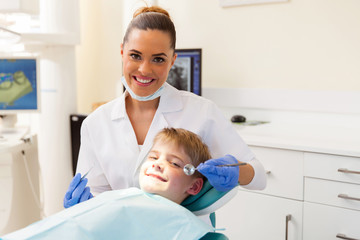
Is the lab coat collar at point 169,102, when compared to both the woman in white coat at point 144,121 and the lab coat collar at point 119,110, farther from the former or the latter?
the lab coat collar at point 119,110

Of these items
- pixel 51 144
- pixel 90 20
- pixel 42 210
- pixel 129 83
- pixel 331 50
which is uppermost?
pixel 90 20

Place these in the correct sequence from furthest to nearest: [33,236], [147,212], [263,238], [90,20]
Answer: [90,20] < [263,238] < [147,212] < [33,236]

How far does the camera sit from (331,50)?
8.17 ft

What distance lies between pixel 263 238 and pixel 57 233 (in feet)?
4.57

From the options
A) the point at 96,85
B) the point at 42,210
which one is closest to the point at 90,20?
the point at 96,85

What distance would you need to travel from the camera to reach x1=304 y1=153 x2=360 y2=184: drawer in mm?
1981

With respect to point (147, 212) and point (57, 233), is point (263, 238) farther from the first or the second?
point (57, 233)

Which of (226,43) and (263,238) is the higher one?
(226,43)

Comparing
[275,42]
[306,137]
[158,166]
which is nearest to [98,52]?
[275,42]

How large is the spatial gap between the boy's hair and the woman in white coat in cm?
6

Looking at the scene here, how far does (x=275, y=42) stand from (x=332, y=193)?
1.03 metres

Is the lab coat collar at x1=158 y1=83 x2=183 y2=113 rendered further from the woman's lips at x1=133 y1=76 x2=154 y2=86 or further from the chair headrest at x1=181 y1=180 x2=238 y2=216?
the chair headrest at x1=181 y1=180 x2=238 y2=216

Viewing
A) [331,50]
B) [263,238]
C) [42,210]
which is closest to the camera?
[263,238]

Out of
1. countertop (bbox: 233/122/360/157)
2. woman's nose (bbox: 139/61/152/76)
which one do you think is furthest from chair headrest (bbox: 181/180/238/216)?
countertop (bbox: 233/122/360/157)
